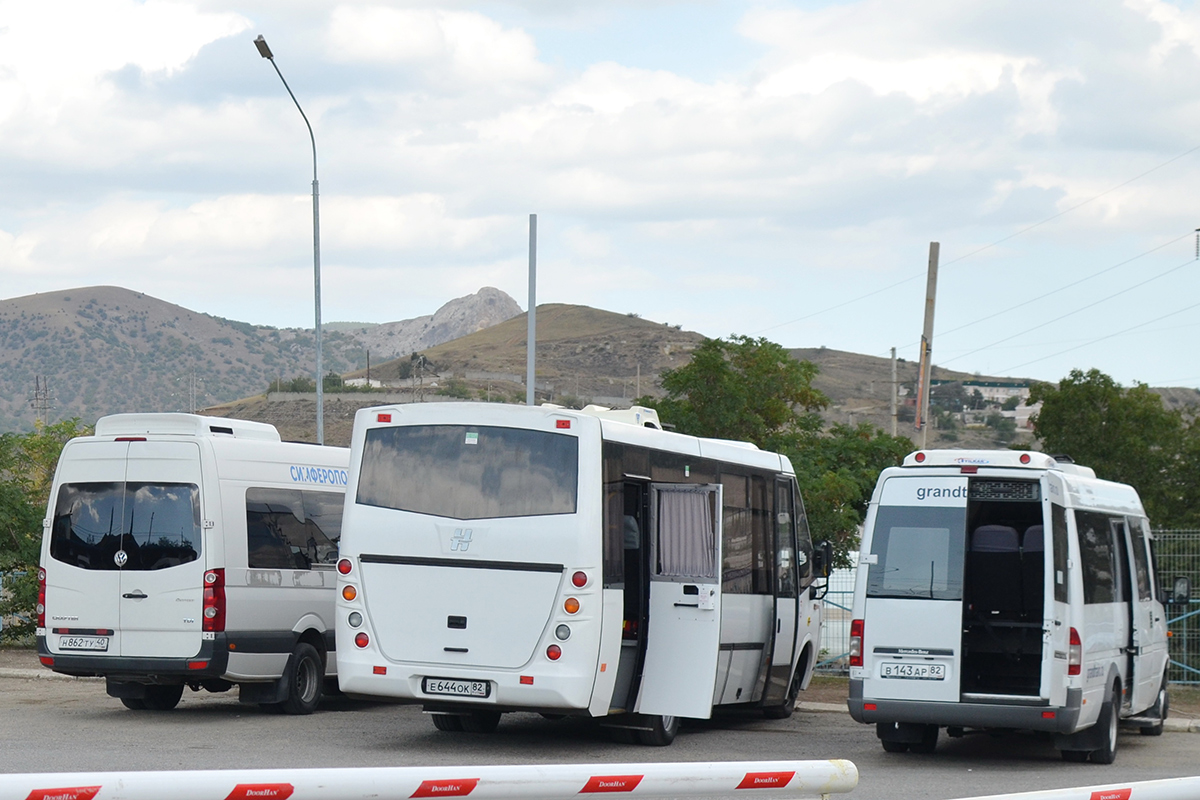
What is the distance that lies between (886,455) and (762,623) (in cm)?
2031

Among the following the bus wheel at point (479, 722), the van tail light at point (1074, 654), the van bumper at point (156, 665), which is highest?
the van tail light at point (1074, 654)

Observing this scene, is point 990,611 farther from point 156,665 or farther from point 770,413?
point 770,413

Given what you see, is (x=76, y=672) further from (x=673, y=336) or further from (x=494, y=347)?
(x=494, y=347)

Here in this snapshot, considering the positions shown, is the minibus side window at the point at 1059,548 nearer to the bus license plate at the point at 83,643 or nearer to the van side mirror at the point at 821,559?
the van side mirror at the point at 821,559

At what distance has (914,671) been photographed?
12.5 m

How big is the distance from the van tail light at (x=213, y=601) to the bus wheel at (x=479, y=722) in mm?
2549

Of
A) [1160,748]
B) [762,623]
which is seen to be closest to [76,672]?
[762,623]

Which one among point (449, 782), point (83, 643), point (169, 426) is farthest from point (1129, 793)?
point (83, 643)

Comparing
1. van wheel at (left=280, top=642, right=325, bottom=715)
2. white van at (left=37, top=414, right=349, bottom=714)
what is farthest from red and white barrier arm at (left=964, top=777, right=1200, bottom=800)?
van wheel at (left=280, top=642, right=325, bottom=715)

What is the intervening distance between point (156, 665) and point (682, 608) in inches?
206

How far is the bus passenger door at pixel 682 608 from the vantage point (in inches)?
514

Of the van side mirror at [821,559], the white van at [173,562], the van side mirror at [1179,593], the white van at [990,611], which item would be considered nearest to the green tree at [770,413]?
the van side mirror at [821,559]

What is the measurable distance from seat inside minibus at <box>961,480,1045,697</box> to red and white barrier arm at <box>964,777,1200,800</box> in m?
7.44

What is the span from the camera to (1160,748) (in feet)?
49.7
